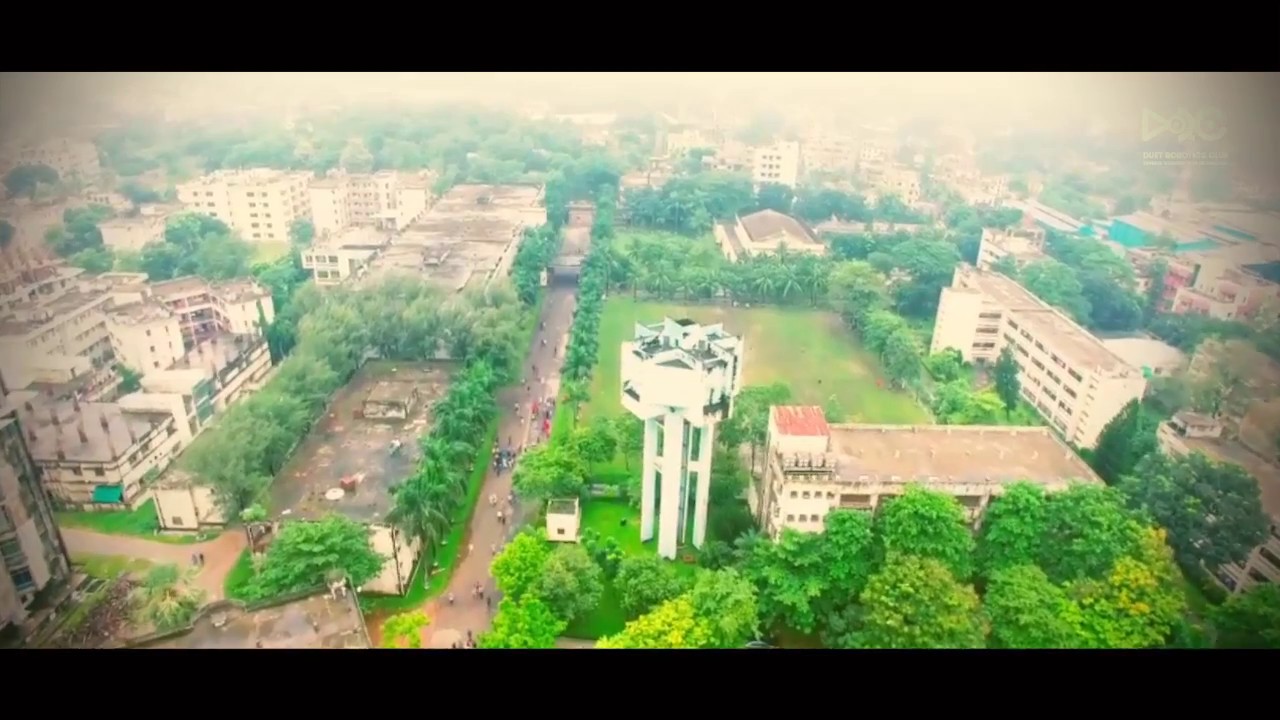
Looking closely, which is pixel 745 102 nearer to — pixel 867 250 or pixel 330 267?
pixel 867 250

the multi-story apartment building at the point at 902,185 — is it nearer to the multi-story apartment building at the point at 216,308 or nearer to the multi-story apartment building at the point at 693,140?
the multi-story apartment building at the point at 693,140

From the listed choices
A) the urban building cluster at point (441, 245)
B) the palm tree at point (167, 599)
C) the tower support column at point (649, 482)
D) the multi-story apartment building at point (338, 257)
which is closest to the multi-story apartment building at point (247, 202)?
the urban building cluster at point (441, 245)

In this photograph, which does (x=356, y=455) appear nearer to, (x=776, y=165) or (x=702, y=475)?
(x=702, y=475)

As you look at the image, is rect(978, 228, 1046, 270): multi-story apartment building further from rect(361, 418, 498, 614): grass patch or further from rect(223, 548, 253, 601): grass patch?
rect(223, 548, 253, 601): grass patch

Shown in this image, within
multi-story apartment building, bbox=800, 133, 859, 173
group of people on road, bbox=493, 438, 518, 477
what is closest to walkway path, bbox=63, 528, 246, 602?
group of people on road, bbox=493, 438, 518, 477

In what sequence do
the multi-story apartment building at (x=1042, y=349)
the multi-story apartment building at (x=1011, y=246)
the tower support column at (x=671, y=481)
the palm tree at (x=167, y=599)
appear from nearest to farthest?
the palm tree at (x=167, y=599) → the tower support column at (x=671, y=481) → the multi-story apartment building at (x=1042, y=349) → the multi-story apartment building at (x=1011, y=246)
